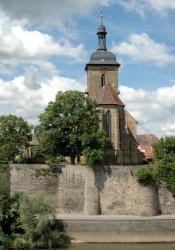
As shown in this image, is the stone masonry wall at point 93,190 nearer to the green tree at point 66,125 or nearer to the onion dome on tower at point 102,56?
the green tree at point 66,125

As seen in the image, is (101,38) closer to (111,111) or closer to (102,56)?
(102,56)

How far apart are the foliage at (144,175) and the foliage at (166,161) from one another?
842 millimetres

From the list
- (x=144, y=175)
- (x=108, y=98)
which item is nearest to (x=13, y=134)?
(x=108, y=98)

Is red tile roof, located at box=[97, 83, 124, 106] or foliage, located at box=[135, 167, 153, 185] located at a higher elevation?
red tile roof, located at box=[97, 83, 124, 106]

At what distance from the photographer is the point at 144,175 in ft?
177

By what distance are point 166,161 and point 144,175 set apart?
8.92 ft

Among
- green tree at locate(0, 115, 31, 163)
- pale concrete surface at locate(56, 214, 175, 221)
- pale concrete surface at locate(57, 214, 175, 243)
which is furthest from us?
green tree at locate(0, 115, 31, 163)

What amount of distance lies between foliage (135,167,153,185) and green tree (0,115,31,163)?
12732 millimetres

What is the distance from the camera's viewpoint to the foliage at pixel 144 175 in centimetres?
5406

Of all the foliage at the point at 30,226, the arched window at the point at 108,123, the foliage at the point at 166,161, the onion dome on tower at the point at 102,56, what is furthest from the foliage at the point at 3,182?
the onion dome on tower at the point at 102,56

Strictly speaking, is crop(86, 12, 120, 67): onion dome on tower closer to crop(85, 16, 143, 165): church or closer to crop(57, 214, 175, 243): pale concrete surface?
crop(85, 16, 143, 165): church

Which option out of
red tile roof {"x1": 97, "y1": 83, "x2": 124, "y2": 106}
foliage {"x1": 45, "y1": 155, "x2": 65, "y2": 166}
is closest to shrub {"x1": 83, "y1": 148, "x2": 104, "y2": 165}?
foliage {"x1": 45, "y1": 155, "x2": 65, "y2": 166}

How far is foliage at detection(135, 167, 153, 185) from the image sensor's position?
177 feet

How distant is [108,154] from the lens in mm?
65500
